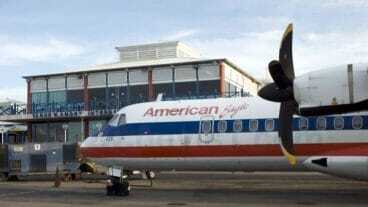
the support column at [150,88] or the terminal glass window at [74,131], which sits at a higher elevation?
the support column at [150,88]

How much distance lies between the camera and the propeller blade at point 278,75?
1716cm

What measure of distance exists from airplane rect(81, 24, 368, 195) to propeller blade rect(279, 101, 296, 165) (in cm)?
3

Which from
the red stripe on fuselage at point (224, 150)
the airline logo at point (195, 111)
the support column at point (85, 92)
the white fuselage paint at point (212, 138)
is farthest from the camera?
the support column at point (85, 92)

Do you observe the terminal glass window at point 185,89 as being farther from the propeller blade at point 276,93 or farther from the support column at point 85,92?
the propeller blade at point 276,93

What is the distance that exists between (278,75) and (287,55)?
0.74 m

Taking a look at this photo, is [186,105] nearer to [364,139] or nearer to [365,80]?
[364,139]

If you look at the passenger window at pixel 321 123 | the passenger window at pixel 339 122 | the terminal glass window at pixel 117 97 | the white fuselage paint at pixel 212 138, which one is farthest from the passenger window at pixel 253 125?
the terminal glass window at pixel 117 97

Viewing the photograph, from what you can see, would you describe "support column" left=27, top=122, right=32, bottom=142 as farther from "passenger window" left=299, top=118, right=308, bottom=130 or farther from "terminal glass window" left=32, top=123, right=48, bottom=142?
"passenger window" left=299, top=118, right=308, bottom=130

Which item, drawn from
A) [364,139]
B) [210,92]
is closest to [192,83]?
[210,92]

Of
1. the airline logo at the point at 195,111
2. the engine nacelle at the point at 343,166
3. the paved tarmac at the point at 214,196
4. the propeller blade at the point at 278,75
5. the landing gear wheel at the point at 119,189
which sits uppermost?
the propeller blade at the point at 278,75

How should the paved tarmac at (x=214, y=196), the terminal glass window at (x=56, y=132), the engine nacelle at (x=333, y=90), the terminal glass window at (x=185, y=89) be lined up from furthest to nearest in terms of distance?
the terminal glass window at (x=56, y=132) → the terminal glass window at (x=185, y=89) → the paved tarmac at (x=214, y=196) → the engine nacelle at (x=333, y=90)

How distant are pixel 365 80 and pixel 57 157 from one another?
2534 centimetres

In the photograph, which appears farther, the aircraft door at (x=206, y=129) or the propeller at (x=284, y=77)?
the aircraft door at (x=206, y=129)

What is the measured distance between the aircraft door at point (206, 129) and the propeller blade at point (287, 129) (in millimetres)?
3633
